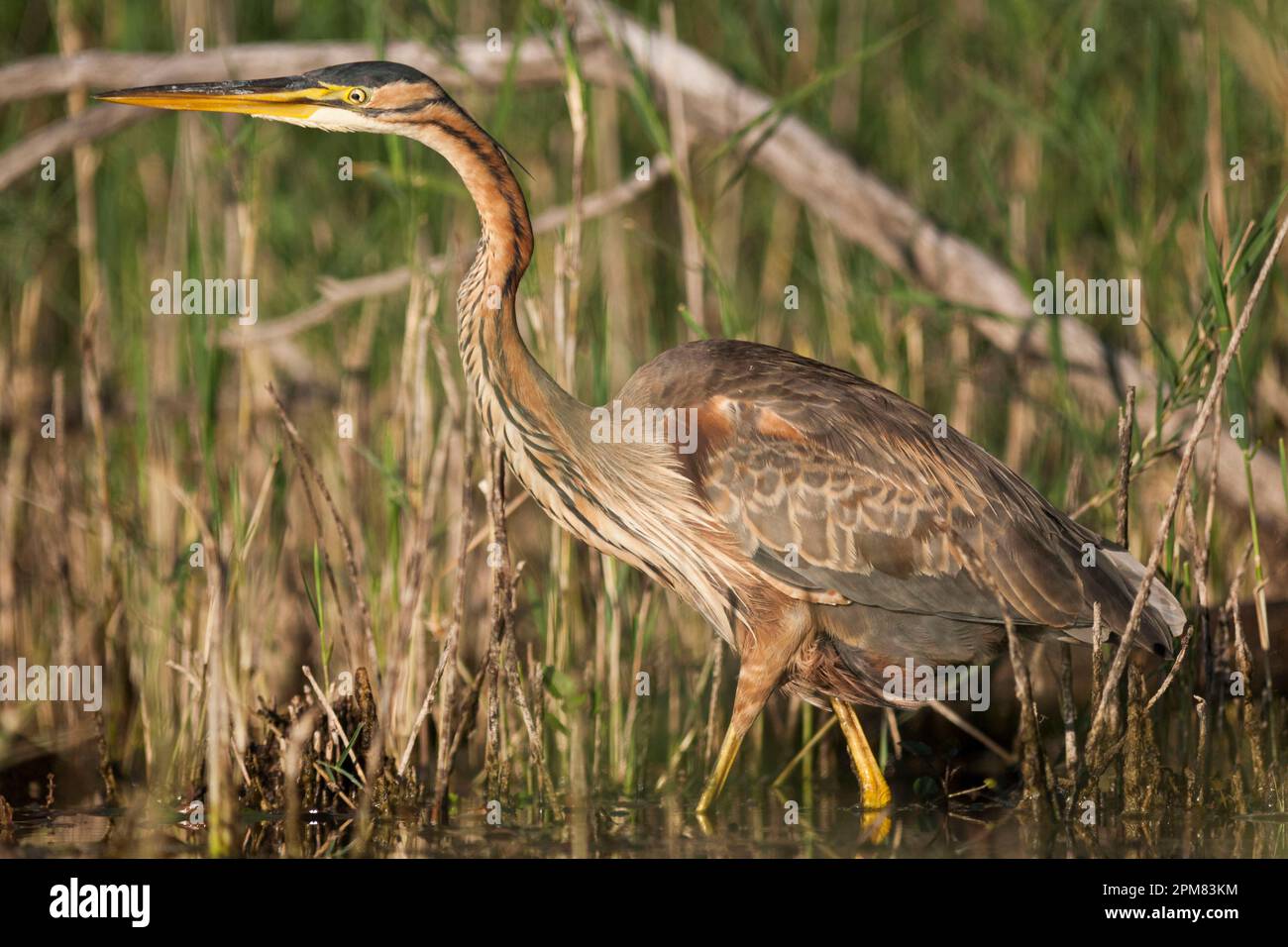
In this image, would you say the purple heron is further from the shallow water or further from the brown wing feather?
the shallow water

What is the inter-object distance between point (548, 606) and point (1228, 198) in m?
3.18

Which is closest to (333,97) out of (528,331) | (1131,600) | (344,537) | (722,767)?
(344,537)

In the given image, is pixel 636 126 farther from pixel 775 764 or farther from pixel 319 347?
pixel 775 764

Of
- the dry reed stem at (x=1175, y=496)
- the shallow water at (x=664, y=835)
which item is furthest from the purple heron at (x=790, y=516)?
the dry reed stem at (x=1175, y=496)

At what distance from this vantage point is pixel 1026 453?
606cm

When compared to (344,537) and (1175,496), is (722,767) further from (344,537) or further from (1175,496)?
(1175,496)

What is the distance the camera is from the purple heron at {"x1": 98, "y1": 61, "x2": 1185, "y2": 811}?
426 centimetres

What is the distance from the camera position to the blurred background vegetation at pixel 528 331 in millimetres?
4629

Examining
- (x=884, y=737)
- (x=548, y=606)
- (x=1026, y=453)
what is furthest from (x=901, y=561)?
(x=1026, y=453)

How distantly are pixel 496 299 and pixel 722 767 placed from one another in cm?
145

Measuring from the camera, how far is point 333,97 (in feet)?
13.4

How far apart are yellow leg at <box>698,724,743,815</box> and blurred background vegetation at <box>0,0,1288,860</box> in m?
0.48

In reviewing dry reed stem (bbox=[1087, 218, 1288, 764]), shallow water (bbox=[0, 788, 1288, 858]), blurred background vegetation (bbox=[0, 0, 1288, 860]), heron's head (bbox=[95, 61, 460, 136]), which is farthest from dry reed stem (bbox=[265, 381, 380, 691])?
dry reed stem (bbox=[1087, 218, 1288, 764])

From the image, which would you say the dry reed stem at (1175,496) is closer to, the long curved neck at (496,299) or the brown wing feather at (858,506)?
the brown wing feather at (858,506)
